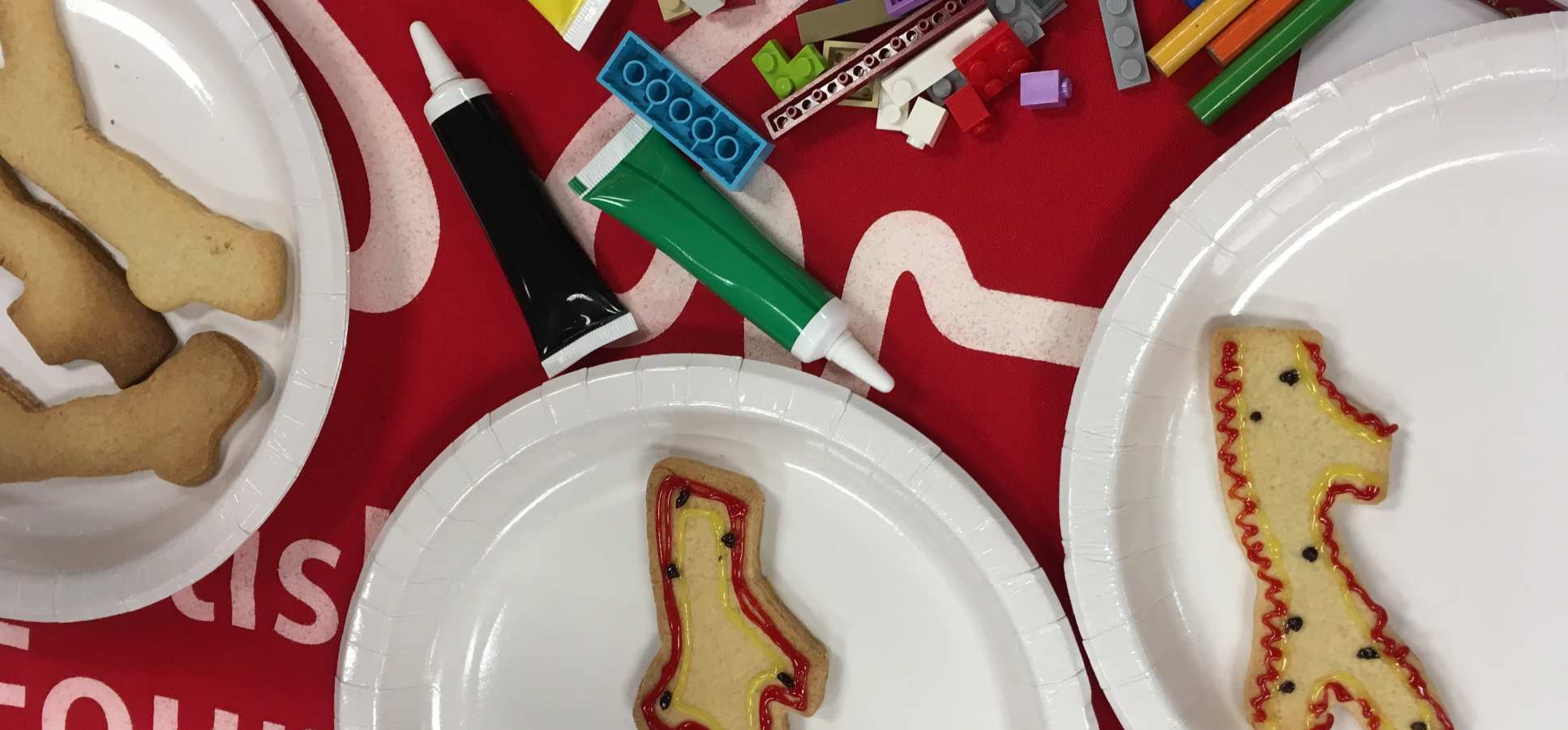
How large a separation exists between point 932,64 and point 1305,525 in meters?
0.32

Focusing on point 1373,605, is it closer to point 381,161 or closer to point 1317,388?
point 1317,388

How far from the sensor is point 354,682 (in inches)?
24.2

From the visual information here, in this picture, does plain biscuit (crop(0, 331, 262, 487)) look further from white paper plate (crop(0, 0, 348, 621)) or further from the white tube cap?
the white tube cap

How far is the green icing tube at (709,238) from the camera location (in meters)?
0.57

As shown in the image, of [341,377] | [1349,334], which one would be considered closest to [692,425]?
[341,377]

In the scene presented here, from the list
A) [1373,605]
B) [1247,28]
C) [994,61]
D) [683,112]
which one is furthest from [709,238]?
[1373,605]

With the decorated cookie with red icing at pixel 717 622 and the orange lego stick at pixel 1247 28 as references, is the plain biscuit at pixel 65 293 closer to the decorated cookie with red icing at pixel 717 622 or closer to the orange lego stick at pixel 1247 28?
the decorated cookie with red icing at pixel 717 622

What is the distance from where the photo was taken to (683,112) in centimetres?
57

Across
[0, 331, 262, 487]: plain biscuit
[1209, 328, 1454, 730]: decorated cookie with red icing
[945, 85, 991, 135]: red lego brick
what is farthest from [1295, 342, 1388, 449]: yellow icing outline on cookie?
[0, 331, 262, 487]: plain biscuit

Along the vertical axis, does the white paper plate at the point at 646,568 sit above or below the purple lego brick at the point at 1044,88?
below

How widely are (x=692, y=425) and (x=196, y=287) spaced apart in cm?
31

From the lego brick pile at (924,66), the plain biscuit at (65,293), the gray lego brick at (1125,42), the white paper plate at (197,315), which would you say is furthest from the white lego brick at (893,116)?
the plain biscuit at (65,293)

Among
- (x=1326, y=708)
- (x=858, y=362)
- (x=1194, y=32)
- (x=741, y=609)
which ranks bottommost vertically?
(x=1326, y=708)

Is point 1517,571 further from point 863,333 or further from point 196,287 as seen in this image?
point 196,287
